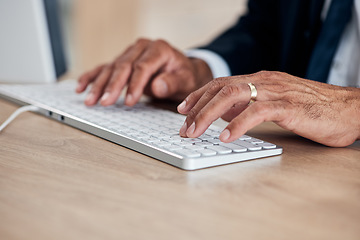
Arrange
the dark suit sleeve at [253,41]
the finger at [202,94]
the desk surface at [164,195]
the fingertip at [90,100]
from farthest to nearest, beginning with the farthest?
the dark suit sleeve at [253,41] → the fingertip at [90,100] → the finger at [202,94] → the desk surface at [164,195]

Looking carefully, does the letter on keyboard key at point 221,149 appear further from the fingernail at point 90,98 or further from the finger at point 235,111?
the fingernail at point 90,98

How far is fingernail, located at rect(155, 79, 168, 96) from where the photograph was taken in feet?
2.60

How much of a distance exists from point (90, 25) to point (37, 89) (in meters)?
2.73

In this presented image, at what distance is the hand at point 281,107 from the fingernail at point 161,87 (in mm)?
256

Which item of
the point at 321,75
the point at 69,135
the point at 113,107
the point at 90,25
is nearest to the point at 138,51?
the point at 113,107

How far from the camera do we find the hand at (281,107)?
18.2 inches

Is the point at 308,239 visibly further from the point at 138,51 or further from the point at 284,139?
the point at 138,51

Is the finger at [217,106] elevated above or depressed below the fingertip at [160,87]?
above

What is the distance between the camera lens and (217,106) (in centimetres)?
47

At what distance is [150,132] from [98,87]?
32 cm

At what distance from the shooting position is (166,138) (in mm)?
466

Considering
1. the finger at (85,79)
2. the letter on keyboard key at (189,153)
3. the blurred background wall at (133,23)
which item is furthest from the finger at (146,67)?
the blurred background wall at (133,23)

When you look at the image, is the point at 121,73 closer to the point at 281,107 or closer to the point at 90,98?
the point at 90,98

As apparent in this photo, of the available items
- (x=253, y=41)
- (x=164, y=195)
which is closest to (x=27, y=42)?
(x=253, y=41)
